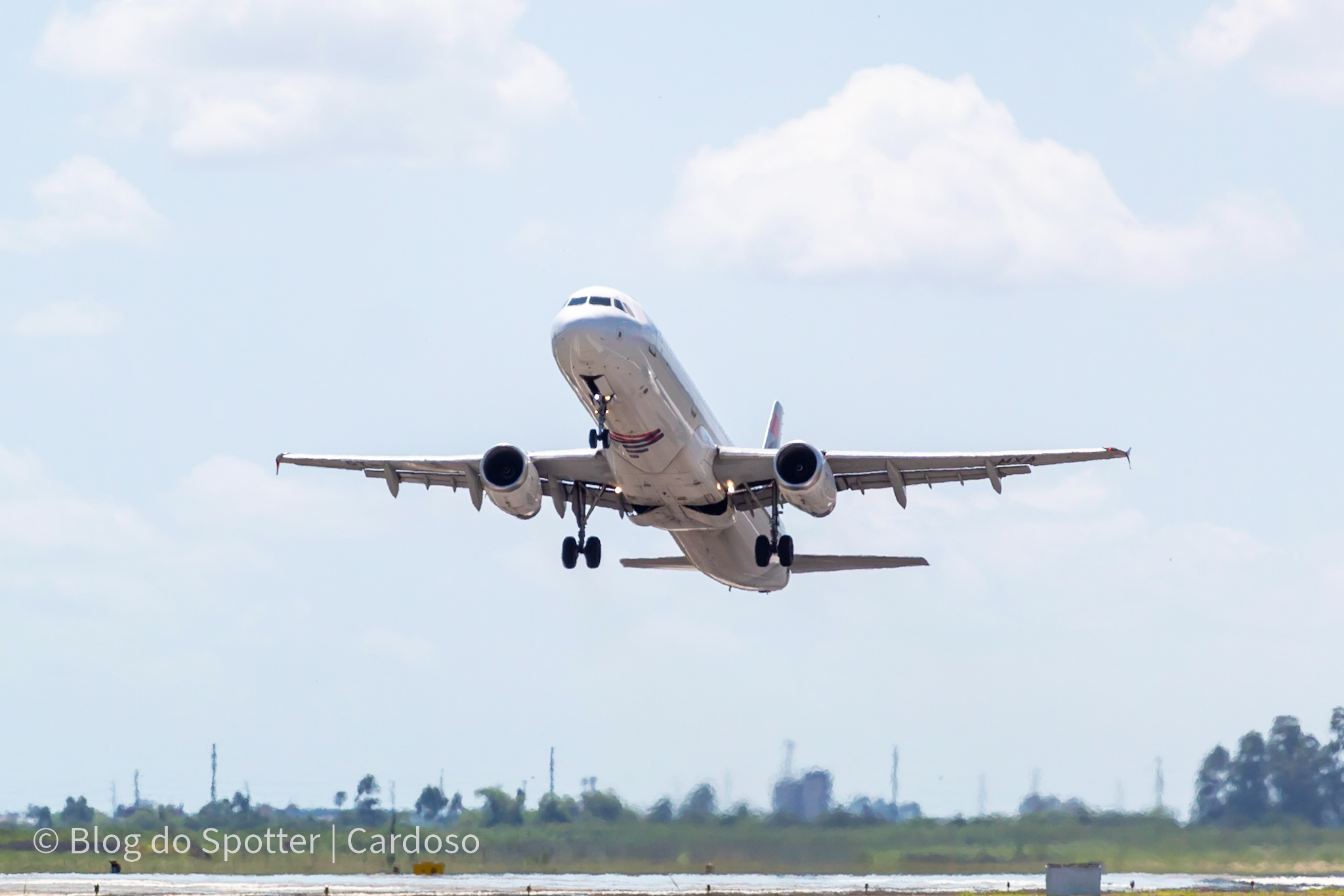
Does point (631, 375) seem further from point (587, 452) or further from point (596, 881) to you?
point (596, 881)

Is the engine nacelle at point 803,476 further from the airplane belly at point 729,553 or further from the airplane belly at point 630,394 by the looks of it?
the airplane belly at point 729,553

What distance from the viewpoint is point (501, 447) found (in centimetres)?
4481

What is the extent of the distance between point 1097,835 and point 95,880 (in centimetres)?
2491

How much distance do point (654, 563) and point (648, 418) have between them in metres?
13.0

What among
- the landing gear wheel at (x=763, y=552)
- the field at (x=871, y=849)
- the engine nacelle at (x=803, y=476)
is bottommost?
the field at (x=871, y=849)

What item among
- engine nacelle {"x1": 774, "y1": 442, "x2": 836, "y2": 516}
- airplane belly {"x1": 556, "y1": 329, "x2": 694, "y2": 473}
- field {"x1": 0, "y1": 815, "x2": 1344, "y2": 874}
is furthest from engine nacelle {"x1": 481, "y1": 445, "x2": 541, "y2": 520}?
field {"x1": 0, "y1": 815, "x2": 1344, "y2": 874}

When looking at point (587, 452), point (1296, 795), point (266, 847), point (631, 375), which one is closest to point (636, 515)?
point (587, 452)

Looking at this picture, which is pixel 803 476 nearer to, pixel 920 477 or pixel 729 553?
pixel 920 477

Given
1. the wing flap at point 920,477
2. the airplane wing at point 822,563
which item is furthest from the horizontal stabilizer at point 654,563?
the wing flap at point 920,477

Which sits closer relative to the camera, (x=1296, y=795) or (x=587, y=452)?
(x=587, y=452)

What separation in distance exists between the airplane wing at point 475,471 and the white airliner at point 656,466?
0.03 meters

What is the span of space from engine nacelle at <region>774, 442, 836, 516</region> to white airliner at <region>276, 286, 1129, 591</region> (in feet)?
0.09

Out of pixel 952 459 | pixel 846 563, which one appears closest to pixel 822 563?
pixel 846 563

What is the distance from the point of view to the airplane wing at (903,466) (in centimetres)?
4509
